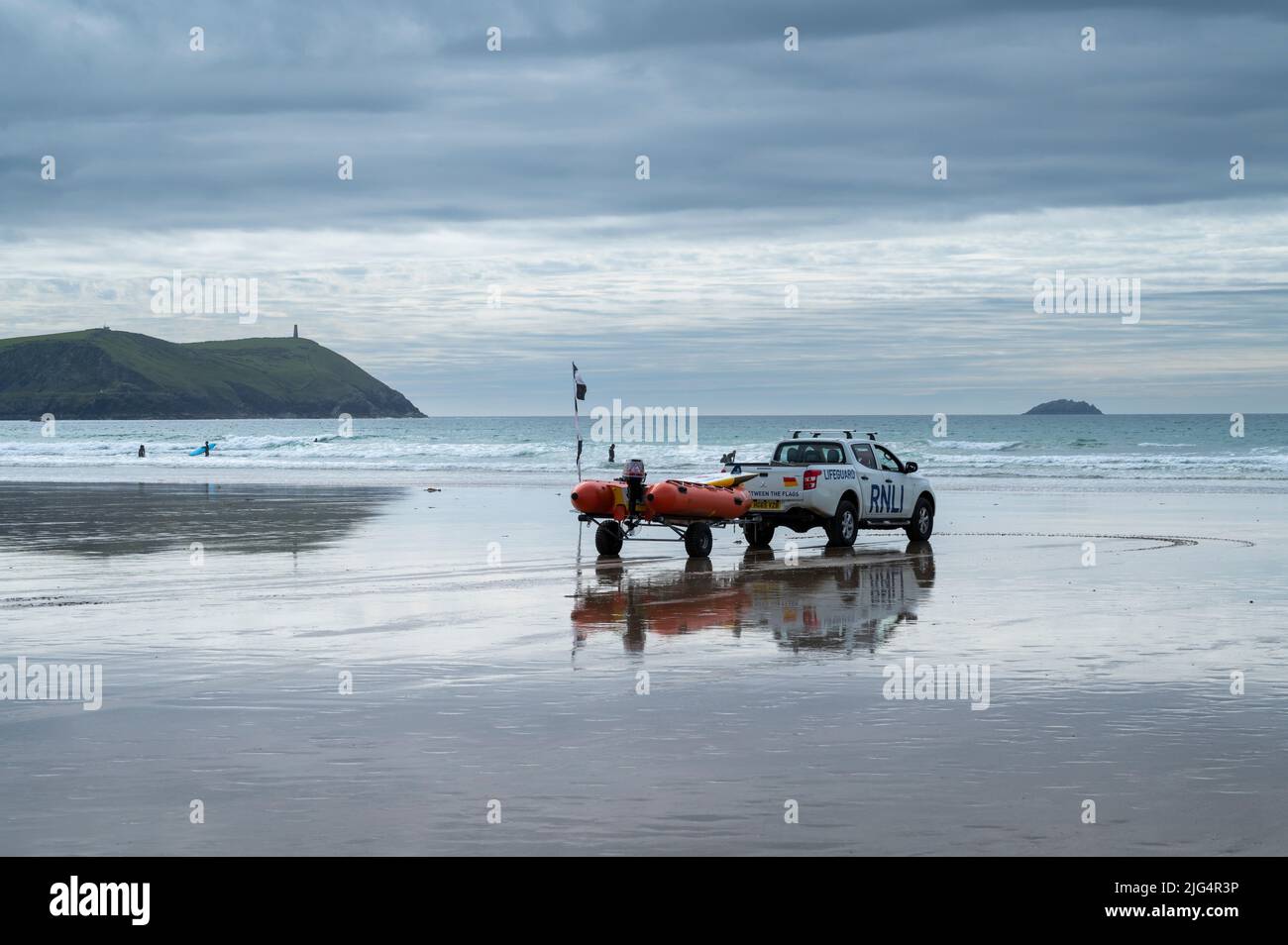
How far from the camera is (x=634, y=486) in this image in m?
22.7

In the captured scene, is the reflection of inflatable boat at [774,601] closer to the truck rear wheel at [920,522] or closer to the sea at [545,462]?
the truck rear wheel at [920,522]

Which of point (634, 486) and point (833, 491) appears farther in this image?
point (833, 491)

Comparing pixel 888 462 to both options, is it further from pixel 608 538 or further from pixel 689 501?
pixel 608 538

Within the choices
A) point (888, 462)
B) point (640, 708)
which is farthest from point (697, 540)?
point (640, 708)

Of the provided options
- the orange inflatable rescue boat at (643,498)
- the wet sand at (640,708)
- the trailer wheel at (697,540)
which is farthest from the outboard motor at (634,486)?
the wet sand at (640,708)

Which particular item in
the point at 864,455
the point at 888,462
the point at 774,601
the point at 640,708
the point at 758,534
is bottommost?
the point at 640,708

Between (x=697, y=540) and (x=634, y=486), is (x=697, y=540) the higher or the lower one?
the lower one

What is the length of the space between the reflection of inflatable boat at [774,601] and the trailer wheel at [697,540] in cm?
66

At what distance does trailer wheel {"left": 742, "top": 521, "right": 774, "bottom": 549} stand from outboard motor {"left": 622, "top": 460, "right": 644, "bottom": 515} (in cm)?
279

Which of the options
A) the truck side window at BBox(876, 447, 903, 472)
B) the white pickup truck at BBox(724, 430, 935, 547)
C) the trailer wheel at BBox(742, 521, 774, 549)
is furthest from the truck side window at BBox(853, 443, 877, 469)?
the trailer wheel at BBox(742, 521, 774, 549)

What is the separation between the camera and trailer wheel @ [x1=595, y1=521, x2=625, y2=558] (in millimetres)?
22344

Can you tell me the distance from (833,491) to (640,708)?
1512 centimetres

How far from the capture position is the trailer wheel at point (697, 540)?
22469 millimetres
